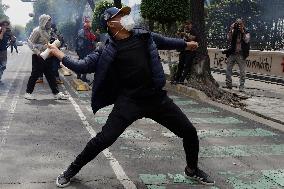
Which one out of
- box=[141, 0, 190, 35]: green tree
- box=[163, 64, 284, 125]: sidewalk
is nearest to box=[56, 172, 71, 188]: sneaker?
box=[163, 64, 284, 125]: sidewalk

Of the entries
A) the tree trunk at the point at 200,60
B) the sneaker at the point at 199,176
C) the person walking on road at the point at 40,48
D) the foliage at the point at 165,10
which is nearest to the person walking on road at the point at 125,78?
the sneaker at the point at 199,176

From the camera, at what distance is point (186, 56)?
12438 mm

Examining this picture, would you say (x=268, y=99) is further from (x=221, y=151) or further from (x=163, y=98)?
(x=163, y=98)

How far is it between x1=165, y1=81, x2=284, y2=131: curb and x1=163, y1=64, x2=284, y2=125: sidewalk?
28 millimetres

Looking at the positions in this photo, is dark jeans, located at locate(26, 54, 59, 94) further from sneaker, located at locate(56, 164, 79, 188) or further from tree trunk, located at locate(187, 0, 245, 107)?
sneaker, located at locate(56, 164, 79, 188)

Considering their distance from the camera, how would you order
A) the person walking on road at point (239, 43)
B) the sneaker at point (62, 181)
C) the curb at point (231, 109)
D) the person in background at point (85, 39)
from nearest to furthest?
1. the sneaker at point (62, 181)
2. the curb at point (231, 109)
3. the person walking on road at point (239, 43)
4. the person in background at point (85, 39)

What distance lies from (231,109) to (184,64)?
3.48 m

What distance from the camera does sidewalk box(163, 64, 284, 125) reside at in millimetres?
8745

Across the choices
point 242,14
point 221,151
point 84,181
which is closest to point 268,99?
point 221,151

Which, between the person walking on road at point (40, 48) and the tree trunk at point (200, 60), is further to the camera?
the tree trunk at point (200, 60)

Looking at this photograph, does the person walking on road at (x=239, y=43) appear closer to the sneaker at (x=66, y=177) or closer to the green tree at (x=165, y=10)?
the green tree at (x=165, y=10)

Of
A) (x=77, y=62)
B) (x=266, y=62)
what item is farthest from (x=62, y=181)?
(x=266, y=62)

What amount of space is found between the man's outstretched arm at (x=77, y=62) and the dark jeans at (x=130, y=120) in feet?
1.40

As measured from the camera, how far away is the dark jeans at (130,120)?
432cm
